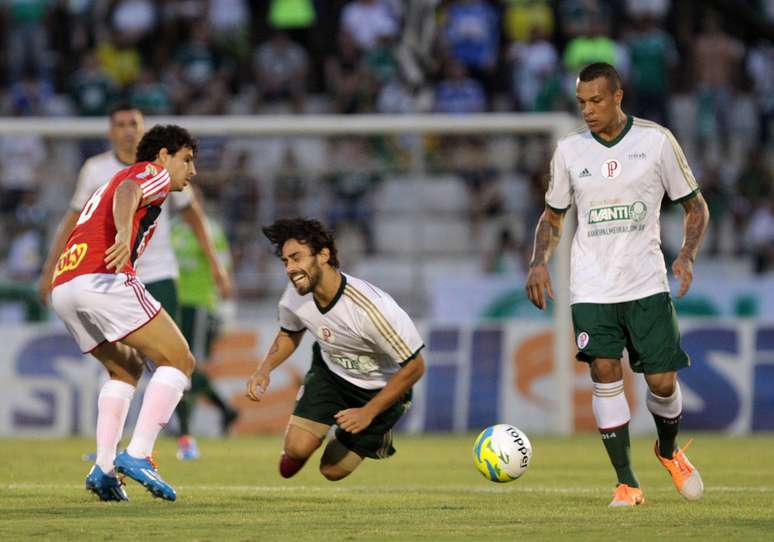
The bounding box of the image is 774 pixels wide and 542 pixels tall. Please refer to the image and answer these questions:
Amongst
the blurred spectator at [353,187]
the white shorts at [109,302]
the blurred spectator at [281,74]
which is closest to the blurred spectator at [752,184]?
the blurred spectator at [353,187]

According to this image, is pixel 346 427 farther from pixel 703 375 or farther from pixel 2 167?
pixel 2 167

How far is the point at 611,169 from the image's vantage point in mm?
8516

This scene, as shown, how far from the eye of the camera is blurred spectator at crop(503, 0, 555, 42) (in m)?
21.5

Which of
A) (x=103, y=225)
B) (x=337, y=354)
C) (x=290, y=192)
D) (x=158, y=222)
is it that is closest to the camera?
(x=103, y=225)

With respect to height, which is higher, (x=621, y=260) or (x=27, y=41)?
(x=27, y=41)

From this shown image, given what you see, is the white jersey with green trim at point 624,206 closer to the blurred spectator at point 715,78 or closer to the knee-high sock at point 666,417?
the knee-high sock at point 666,417

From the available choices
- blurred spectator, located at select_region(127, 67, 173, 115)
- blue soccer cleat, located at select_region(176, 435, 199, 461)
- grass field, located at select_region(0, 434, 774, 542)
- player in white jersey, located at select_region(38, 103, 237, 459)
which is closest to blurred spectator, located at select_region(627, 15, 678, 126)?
blurred spectator, located at select_region(127, 67, 173, 115)

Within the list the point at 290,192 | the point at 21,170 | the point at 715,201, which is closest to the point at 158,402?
the point at 290,192

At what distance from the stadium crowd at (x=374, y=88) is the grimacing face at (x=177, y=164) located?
8.19 metres

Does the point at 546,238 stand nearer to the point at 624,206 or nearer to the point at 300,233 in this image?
the point at 624,206

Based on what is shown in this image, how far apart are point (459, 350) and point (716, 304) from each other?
2.99 meters

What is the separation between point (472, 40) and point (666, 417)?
41.3 ft

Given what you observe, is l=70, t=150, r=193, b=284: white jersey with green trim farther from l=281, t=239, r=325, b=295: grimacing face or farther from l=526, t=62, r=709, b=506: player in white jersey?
l=526, t=62, r=709, b=506: player in white jersey

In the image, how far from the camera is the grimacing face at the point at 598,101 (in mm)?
8391
